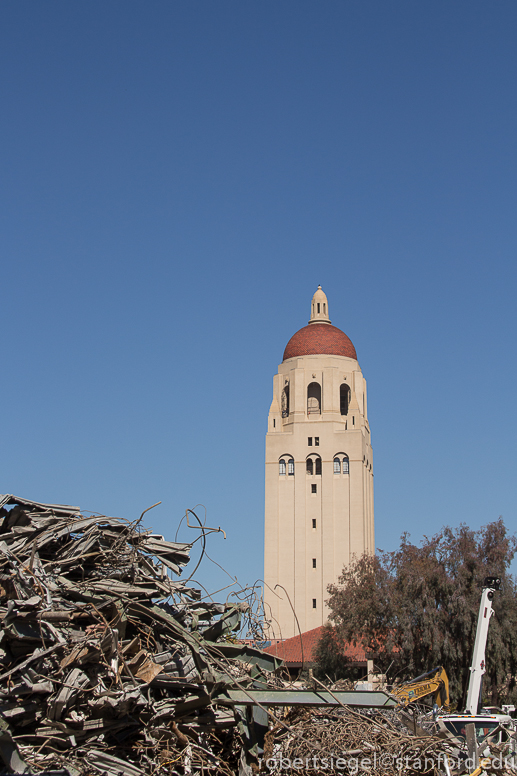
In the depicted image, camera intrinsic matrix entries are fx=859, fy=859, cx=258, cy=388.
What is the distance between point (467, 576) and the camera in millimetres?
41875

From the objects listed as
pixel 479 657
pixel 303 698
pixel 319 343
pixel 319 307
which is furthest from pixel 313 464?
pixel 303 698

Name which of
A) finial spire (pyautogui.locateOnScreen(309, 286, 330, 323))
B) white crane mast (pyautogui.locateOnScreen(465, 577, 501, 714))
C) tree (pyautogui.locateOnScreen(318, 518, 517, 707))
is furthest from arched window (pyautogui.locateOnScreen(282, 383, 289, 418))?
white crane mast (pyautogui.locateOnScreen(465, 577, 501, 714))

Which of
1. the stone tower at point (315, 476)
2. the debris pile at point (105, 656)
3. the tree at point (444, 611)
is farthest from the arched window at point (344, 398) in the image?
the debris pile at point (105, 656)

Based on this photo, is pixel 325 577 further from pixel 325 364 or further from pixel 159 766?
pixel 159 766

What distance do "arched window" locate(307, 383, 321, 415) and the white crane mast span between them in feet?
211

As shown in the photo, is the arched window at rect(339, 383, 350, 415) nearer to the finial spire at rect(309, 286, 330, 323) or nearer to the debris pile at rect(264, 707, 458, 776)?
the finial spire at rect(309, 286, 330, 323)

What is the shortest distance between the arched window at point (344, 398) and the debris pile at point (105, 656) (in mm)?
76093

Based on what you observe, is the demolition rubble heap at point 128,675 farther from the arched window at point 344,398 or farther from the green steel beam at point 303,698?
the arched window at point 344,398

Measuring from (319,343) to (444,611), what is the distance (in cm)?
4562

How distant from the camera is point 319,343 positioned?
84.8m

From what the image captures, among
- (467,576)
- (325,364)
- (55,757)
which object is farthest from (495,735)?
(325,364)

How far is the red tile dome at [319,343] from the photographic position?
3327 inches

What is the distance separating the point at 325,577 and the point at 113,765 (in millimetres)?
70989

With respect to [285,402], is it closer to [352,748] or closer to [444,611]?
[444,611]
